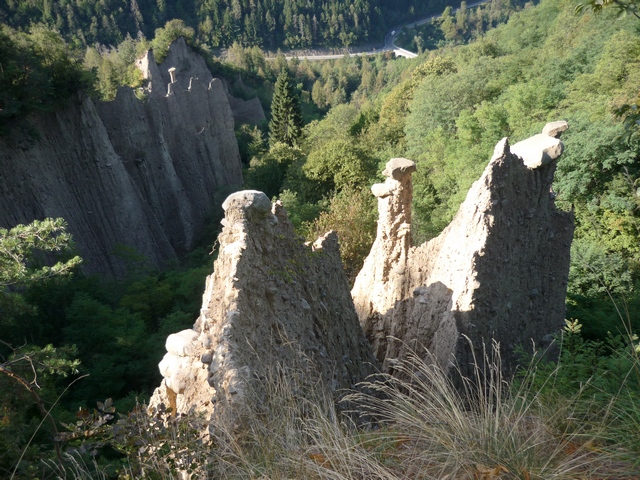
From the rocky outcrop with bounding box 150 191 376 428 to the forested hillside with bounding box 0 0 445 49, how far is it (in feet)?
144

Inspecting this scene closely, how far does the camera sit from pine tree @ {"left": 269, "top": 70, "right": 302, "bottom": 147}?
4105cm

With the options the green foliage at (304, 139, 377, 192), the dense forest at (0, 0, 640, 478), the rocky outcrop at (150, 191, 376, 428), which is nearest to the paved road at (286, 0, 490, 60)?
the dense forest at (0, 0, 640, 478)

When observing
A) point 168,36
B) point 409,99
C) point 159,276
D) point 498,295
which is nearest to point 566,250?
point 498,295

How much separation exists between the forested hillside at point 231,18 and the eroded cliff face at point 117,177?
25.4 m

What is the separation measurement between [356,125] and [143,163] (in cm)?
2013

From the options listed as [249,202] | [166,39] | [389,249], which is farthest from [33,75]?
[166,39]

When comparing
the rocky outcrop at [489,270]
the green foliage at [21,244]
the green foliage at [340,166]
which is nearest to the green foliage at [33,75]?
the green foliage at [21,244]

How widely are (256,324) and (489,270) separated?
366 centimetres

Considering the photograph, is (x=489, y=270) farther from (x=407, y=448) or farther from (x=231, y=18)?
(x=231, y=18)

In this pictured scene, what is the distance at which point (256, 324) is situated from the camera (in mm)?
4160

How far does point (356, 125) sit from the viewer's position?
36.1 m

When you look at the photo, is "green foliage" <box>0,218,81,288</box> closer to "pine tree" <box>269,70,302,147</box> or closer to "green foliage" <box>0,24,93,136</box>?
"green foliage" <box>0,24,93,136</box>

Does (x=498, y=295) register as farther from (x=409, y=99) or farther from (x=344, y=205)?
(x=409, y=99)

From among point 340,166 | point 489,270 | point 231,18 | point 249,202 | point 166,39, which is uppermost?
point 231,18
